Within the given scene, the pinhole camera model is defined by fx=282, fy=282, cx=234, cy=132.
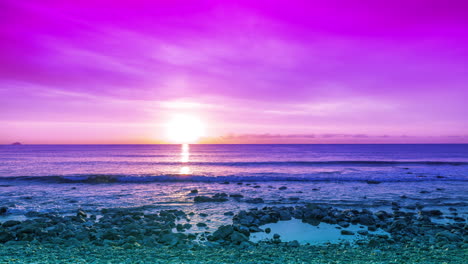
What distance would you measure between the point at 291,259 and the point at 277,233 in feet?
11.7

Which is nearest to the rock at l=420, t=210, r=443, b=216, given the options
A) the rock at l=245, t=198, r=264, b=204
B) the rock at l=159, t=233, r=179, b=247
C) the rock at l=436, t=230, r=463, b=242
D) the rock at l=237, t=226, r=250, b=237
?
the rock at l=436, t=230, r=463, b=242

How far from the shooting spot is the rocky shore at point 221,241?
8.10m

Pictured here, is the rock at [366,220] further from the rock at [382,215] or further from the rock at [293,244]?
the rock at [293,244]

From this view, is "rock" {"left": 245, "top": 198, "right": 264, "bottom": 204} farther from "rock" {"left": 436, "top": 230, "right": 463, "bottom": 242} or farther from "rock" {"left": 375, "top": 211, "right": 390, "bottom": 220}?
"rock" {"left": 436, "top": 230, "right": 463, "bottom": 242}

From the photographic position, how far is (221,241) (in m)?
10.0

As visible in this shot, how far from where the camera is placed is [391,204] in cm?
1734

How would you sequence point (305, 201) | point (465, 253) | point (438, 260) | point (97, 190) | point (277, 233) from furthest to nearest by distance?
1. point (97, 190)
2. point (305, 201)
3. point (277, 233)
4. point (465, 253)
5. point (438, 260)

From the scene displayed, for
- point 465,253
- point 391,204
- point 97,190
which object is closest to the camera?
point 465,253

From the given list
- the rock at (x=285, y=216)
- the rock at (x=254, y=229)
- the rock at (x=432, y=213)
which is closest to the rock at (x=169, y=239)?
the rock at (x=254, y=229)

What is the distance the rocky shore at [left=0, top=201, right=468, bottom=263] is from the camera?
8102 millimetres

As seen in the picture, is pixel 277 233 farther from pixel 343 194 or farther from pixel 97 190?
pixel 97 190

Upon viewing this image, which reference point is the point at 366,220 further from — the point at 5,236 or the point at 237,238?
the point at 5,236

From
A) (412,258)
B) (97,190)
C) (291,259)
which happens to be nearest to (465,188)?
(412,258)

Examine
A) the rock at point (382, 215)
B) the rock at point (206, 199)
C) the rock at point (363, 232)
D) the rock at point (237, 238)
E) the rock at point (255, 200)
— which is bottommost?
the rock at point (255, 200)
